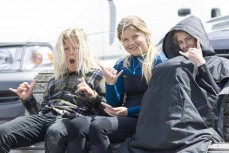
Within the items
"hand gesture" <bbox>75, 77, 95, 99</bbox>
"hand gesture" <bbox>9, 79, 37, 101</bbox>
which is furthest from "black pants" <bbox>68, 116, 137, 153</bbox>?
"hand gesture" <bbox>9, 79, 37, 101</bbox>

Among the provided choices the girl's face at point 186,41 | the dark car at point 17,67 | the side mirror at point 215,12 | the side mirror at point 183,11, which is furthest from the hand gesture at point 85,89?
the side mirror at point 215,12

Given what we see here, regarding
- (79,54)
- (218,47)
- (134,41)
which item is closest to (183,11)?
(218,47)

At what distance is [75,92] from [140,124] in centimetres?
88

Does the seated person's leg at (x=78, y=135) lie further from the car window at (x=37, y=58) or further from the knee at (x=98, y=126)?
the car window at (x=37, y=58)

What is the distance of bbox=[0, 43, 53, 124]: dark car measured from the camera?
19.9 feet

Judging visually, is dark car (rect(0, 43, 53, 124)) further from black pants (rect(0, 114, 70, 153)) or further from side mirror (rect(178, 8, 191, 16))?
side mirror (rect(178, 8, 191, 16))

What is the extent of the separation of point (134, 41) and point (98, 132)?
0.82 m

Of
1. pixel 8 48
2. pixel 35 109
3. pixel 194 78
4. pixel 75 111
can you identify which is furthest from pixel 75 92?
pixel 8 48

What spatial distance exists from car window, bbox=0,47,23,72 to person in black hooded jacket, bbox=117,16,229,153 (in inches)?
90.7

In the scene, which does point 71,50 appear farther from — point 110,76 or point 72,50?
point 110,76

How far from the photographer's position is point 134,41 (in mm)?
4773

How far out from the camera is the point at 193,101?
420 cm

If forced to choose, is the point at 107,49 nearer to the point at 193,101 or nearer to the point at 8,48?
the point at 8,48

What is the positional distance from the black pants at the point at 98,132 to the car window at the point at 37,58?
183cm
